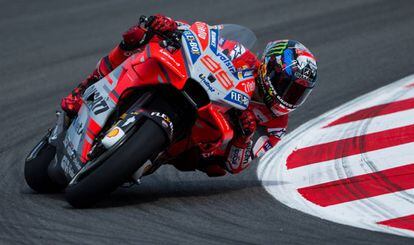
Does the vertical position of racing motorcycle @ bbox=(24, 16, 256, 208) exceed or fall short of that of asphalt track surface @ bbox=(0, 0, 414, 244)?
it exceeds it

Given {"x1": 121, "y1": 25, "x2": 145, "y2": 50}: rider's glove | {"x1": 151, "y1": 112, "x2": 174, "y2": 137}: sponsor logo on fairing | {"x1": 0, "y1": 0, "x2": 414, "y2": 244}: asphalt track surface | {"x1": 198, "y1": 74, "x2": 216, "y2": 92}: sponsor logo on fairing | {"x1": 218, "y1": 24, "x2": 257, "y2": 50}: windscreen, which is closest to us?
{"x1": 0, "y1": 0, "x2": 414, "y2": 244}: asphalt track surface

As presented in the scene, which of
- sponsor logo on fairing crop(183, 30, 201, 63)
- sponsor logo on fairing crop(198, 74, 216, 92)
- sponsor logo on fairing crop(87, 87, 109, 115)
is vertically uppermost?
sponsor logo on fairing crop(183, 30, 201, 63)

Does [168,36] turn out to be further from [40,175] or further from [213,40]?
[40,175]

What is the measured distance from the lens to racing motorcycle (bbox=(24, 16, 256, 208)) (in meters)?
6.40

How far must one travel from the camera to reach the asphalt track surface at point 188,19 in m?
6.09

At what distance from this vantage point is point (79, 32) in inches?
533

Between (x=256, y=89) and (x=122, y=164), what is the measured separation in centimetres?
128

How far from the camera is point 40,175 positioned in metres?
7.44

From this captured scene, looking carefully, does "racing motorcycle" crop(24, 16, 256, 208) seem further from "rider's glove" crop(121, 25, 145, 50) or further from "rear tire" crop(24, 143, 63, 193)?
"rear tire" crop(24, 143, 63, 193)

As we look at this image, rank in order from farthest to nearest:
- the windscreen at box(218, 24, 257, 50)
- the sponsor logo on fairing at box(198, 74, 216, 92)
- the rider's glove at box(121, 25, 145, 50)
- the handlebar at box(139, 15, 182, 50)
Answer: the windscreen at box(218, 24, 257, 50) < the rider's glove at box(121, 25, 145, 50) < the handlebar at box(139, 15, 182, 50) < the sponsor logo on fairing at box(198, 74, 216, 92)

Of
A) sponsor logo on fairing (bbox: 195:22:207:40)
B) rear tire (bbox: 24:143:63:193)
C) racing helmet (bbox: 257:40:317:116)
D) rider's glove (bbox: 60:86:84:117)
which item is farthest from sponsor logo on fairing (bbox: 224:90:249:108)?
rear tire (bbox: 24:143:63:193)

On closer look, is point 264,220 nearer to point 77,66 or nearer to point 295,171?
point 295,171

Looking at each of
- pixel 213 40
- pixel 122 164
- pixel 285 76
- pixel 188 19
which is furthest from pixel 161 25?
pixel 188 19

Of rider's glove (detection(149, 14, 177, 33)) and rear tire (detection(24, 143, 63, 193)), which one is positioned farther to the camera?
rear tire (detection(24, 143, 63, 193))
